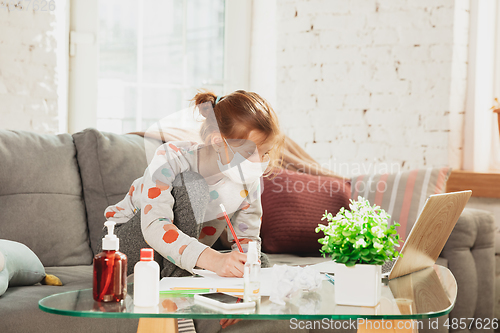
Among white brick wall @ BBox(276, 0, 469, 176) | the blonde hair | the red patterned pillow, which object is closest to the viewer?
the blonde hair

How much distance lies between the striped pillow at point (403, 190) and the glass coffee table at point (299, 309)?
1.02 metres

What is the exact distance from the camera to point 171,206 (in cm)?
121

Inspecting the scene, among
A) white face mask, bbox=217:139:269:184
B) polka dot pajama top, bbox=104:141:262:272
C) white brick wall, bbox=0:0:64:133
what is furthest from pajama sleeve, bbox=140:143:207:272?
white brick wall, bbox=0:0:64:133

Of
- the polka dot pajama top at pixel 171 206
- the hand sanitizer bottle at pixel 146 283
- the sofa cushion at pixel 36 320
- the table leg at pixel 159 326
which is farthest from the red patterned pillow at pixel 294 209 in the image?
the hand sanitizer bottle at pixel 146 283

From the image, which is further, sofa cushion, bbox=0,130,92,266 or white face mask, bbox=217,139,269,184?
sofa cushion, bbox=0,130,92,266

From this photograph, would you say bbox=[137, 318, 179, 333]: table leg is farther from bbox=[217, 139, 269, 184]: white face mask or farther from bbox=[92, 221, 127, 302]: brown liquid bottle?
bbox=[217, 139, 269, 184]: white face mask

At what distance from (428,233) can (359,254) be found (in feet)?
0.90

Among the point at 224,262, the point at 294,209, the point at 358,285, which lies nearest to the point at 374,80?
the point at 294,209

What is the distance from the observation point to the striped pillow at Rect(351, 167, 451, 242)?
192 cm

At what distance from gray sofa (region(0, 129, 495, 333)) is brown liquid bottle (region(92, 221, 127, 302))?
2.01 feet

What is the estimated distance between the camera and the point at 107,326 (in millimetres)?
1201

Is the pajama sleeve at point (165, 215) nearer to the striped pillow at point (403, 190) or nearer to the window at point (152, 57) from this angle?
the striped pillow at point (403, 190)

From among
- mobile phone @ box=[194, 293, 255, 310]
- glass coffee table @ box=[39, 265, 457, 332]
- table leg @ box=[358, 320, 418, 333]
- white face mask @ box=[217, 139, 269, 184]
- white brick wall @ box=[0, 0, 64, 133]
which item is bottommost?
table leg @ box=[358, 320, 418, 333]

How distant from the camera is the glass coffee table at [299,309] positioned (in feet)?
2.36
